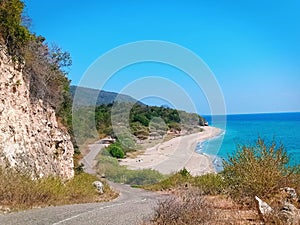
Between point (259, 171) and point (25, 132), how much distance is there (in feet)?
38.9

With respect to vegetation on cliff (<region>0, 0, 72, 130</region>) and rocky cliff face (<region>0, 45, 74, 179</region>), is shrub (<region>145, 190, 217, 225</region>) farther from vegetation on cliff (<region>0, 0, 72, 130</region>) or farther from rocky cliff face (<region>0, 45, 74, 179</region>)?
vegetation on cliff (<region>0, 0, 72, 130</region>)

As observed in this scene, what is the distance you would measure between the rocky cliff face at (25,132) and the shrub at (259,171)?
842 cm

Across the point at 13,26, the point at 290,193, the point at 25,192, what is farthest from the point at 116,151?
the point at 290,193

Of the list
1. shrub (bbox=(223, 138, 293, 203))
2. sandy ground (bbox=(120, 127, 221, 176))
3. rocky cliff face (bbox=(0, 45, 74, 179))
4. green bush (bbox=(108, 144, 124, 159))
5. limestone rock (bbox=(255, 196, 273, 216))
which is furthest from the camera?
sandy ground (bbox=(120, 127, 221, 176))

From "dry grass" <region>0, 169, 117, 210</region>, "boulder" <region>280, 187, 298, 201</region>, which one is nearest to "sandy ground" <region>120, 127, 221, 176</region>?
"dry grass" <region>0, 169, 117, 210</region>

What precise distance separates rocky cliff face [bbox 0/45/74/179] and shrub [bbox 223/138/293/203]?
332 inches

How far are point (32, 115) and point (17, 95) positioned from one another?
2.41 metres

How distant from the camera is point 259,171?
1241cm

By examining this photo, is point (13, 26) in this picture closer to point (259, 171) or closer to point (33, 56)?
point (33, 56)

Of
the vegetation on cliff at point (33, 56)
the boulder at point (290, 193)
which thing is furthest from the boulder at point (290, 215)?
the vegetation on cliff at point (33, 56)

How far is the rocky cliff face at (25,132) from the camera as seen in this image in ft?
54.9

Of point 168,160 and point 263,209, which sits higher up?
point 263,209

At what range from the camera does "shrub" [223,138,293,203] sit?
12453 mm

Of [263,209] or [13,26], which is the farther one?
[13,26]
